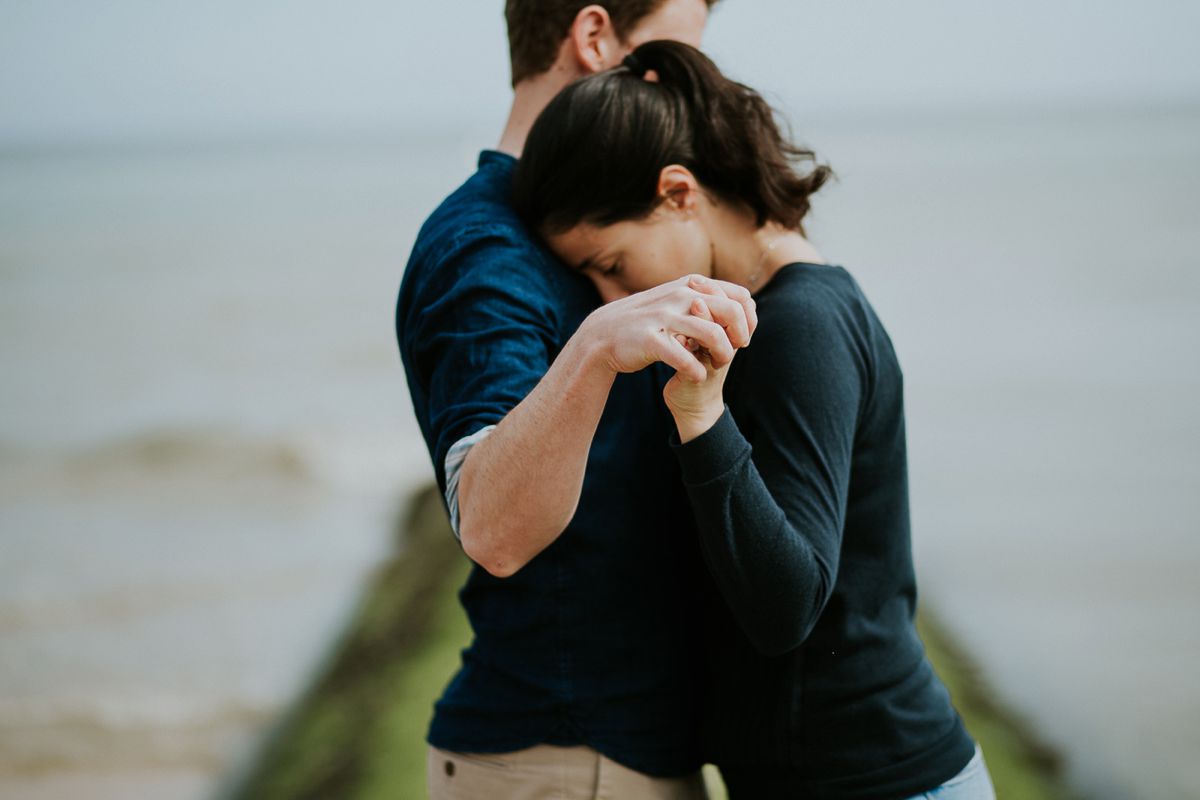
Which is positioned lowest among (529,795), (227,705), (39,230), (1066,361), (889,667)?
(227,705)

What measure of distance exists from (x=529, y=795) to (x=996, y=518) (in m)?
7.84

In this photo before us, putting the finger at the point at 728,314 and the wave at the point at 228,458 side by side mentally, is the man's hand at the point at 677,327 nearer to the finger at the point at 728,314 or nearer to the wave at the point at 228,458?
the finger at the point at 728,314

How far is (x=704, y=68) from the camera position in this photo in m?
1.50

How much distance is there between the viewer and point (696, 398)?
1062 mm

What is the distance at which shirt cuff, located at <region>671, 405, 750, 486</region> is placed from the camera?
3.54 feet

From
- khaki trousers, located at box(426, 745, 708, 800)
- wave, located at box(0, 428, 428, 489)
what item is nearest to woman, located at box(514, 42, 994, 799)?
khaki trousers, located at box(426, 745, 708, 800)

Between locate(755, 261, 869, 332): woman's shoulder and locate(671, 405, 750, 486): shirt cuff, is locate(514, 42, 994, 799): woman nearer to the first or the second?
locate(755, 261, 869, 332): woman's shoulder

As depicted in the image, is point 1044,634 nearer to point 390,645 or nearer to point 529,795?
point 390,645

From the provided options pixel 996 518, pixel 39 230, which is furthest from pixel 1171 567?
pixel 39 230

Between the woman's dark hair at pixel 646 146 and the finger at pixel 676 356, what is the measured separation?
19.6 inches

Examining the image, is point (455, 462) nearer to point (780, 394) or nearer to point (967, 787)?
point (780, 394)

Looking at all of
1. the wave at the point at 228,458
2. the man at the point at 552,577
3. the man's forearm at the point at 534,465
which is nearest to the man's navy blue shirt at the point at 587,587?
the man at the point at 552,577

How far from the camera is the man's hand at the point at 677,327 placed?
0.99 m

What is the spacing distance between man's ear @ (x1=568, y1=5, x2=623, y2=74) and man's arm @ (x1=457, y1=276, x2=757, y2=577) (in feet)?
2.61
